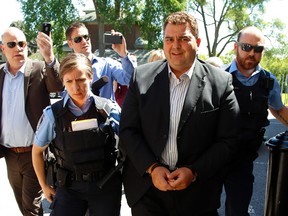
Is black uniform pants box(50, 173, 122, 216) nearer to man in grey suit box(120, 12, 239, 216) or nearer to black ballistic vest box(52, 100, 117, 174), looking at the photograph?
black ballistic vest box(52, 100, 117, 174)

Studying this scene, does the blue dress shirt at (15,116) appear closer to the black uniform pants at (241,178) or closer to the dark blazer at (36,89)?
the dark blazer at (36,89)

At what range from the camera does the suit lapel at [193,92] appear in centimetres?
219

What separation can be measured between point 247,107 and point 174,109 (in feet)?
3.20

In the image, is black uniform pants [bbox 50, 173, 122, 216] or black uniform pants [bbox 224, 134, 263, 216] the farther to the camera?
black uniform pants [bbox 224, 134, 263, 216]

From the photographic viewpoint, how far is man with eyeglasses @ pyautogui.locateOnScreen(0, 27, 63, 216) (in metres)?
3.32

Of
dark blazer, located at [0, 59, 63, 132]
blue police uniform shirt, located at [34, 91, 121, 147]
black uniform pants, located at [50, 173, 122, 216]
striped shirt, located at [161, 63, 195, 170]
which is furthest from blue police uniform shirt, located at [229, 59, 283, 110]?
dark blazer, located at [0, 59, 63, 132]

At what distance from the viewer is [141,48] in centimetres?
3269

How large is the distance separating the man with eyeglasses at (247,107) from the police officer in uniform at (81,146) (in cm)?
111

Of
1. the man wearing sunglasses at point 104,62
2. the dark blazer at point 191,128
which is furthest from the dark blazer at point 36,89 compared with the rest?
the dark blazer at point 191,128

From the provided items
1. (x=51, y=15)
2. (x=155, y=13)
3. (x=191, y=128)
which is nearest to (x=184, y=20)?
(x=191, y=128)

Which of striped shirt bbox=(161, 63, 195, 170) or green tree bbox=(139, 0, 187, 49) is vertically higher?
green tree bbox=(139, 0, 187, 49)

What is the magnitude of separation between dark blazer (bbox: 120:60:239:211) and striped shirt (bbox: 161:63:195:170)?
37 millimetres

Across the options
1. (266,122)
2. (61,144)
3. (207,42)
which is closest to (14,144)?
(61,144)

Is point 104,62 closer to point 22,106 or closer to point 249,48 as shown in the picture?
point 22,106
